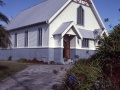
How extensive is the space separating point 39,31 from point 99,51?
19.7 meters

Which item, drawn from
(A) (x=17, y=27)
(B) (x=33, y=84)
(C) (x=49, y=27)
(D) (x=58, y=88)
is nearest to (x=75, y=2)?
(C) (x=49, y=27)

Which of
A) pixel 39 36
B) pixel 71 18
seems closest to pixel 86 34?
pixel 71 18

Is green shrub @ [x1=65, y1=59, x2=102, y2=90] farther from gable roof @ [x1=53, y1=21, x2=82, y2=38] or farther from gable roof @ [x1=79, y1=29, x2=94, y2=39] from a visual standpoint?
gable roof @ [x1=79, y1=29, x2=94, y2=39]

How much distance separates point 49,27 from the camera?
25.2 m

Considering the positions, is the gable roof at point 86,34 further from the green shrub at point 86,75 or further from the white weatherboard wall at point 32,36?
the green shrub at point 86,75

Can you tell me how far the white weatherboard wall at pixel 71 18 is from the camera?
2559 centimetres

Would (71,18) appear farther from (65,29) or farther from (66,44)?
(65,29)

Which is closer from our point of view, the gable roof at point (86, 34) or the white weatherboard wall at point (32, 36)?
the white weatherboard wall at point (32, 36)

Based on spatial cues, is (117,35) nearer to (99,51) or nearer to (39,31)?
(99,51)

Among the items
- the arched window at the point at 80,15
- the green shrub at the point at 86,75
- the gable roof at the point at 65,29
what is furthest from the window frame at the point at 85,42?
the green shrub at the point at 86,75

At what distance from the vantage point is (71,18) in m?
27.5

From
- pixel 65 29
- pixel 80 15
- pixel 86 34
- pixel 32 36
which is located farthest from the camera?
pixel 80 15

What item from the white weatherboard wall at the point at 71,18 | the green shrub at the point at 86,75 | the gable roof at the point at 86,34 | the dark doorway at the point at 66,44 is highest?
the white weatherboard wall at the point at 71,18

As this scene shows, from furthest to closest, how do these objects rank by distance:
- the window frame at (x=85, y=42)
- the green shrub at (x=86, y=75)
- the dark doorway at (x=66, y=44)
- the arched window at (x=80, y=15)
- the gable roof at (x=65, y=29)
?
the arched window at (x=80, y=15)
the window frame at (x=85, y=42)
the dark doorway at (x=66, y=44)
the gable roof at (x=65, y=29)
the green shrub at (x=86, y=75)
